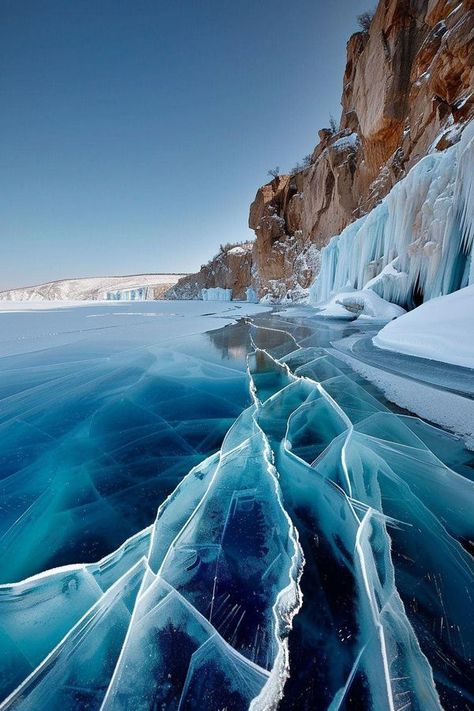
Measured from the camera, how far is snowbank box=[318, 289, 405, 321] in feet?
28.4

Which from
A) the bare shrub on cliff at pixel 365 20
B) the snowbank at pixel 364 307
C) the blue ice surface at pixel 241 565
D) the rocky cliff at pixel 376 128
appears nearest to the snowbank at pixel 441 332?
the blue ice surface at pixel 241 565

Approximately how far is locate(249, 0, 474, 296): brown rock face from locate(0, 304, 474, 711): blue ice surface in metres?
11.0

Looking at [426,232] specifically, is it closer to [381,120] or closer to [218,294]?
[381,120]

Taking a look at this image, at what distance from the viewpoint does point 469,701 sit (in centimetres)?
69

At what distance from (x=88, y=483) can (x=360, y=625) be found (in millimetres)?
1613

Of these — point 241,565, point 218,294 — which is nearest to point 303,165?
point 218,294

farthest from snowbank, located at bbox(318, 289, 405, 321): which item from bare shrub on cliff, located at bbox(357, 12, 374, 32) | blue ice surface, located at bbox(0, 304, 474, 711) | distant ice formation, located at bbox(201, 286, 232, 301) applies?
distant ice formation, located at bbox(201, 286, 232, 301)

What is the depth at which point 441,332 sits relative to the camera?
11.7ft

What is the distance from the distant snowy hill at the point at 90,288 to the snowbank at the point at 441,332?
2766 inches

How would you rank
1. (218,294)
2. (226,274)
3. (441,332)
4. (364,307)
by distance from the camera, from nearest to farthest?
1. (441,332)
2. (364,307)
3. (226,274)
4. (218,294)

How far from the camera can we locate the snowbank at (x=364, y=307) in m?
8.66

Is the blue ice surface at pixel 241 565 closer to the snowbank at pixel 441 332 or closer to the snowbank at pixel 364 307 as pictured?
the snowbank at pixel 441 332

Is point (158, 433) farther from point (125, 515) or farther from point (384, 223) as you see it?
point (384, 223)

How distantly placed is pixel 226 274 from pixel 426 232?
3727 cm
